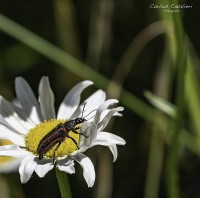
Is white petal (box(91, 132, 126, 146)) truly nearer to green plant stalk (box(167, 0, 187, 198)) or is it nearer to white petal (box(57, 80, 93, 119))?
green plant stalk (box(167, 0, 187, 198))

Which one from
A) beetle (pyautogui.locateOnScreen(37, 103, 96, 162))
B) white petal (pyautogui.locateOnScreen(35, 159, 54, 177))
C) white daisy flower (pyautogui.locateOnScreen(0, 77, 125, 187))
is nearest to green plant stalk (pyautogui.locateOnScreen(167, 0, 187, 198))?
white daisy flower (pyautogui.locateOnScreen(0, 77, 125, 187))

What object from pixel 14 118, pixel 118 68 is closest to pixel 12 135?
pixel 14 118

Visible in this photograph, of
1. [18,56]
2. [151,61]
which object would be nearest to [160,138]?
[151,61]

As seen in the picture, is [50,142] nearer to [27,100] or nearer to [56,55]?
[27,100]

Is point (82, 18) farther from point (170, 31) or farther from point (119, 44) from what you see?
point (170, 31)

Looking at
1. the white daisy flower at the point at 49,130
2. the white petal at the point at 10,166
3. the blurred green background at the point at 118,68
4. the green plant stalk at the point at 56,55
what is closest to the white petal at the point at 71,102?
the white daisy flower at the point at 49,130
